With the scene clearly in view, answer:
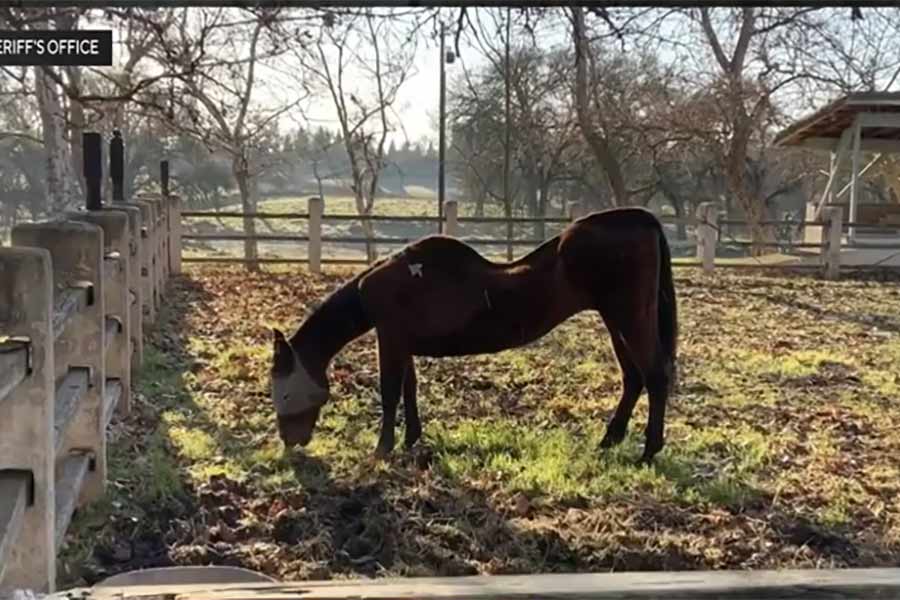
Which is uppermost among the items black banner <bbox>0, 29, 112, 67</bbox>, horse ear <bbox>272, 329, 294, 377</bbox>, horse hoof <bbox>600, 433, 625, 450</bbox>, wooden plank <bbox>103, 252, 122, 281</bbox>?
black banner <bbox>0, 29, 112, 67</bbox>

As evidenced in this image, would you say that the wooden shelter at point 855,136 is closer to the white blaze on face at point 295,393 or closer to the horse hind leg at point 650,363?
the horse hind leg at point 650,363

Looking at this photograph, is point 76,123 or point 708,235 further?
point 708,235

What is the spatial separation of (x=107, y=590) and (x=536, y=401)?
3.82 m

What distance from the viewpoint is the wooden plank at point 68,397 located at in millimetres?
2500

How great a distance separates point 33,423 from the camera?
193cm

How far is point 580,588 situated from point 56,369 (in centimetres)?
207

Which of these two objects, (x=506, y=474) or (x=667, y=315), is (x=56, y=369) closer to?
(x=506, y=474)

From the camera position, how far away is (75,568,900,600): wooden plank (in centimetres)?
157

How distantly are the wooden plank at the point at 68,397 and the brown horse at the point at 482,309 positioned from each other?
1011 mm

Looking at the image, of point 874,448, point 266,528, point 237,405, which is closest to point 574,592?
point 266,528

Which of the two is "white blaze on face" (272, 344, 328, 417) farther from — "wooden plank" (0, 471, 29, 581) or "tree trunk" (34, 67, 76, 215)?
"tree trunk" (34, 67, 76, 215)

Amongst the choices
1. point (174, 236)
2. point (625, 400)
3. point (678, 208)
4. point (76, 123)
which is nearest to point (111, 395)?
point (625, 400)

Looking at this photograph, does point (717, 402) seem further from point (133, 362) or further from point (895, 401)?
point (133, 362)

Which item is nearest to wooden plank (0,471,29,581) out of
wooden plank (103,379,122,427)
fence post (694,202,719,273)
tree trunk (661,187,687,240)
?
wooden plank (103,379,122,427)
